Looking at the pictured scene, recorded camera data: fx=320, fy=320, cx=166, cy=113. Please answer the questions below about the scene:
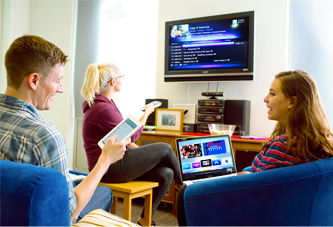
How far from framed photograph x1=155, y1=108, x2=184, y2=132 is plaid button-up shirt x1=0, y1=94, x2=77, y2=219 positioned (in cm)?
229

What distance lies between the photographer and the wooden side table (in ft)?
6.42

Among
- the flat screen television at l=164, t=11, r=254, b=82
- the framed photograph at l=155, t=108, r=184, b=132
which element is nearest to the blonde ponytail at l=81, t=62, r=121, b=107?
the framed photograph at l=155, t=108, r=184, b=132

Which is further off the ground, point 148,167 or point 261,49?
point 261,49

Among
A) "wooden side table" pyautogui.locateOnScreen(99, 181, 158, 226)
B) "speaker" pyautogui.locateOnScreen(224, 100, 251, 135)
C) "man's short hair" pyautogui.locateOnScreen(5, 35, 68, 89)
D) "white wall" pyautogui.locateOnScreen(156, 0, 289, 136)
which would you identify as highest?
"white wall" pyautogui.locateOnScreen(156, 0, 289, 136)

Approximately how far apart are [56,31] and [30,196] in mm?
4263

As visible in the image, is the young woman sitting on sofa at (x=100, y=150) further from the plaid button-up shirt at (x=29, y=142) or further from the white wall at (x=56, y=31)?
the white wall at (x=56, y=31)

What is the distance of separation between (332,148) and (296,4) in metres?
2.20

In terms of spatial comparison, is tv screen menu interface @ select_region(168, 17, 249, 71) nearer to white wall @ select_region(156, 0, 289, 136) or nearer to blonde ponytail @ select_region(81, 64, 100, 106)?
white wall @ select_region(156, 0, 289, 136)

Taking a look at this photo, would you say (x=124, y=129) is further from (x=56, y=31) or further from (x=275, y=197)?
(x=56, y=31)

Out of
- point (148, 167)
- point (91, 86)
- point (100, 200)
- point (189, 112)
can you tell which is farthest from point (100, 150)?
point (189, 112)

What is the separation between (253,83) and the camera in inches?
128

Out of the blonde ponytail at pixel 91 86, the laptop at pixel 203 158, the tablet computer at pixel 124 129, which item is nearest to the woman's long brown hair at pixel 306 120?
the laptop at pixel 203 158

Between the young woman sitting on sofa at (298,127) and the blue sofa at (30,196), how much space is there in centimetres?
94

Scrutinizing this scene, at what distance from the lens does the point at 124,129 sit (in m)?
1.78
